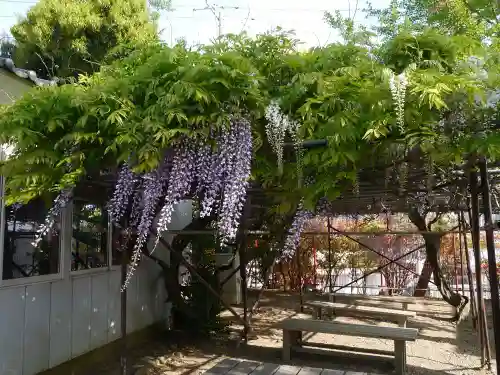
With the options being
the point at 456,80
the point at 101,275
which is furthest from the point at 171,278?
the point at 456,80

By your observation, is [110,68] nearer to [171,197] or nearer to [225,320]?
[171,197]

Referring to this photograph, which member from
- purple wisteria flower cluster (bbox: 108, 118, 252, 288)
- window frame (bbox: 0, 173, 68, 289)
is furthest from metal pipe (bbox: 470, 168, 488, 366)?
window frame (bbox: 0, 173, 68, 289)

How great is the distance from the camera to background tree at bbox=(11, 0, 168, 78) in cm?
1047

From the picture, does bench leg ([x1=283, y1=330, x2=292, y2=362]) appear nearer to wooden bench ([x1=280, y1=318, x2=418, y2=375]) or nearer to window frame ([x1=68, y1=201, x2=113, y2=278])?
wooden bench ([x1=280, y1=318, x2=418, y2=375])

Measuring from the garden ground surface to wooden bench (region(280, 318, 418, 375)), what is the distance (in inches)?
6.7

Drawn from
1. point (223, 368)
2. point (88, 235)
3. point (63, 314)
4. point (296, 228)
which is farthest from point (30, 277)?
point (296, 228)

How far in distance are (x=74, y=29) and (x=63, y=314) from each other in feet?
23.7

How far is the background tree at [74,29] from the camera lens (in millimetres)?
10469

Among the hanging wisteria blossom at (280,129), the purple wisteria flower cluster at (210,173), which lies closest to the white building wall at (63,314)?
the purple wisteria flower cluster at (210,173)

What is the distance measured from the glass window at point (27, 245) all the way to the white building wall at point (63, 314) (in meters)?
0.09

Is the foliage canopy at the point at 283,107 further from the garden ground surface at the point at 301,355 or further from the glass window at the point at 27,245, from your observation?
the garden ground surface at the point at 301,355

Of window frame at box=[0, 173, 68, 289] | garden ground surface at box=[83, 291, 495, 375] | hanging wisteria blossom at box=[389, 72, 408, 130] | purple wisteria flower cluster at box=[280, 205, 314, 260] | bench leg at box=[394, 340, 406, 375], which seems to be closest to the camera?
hanging wisteria blossom at box=[389, 72, 408, 130]

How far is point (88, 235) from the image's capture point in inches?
239

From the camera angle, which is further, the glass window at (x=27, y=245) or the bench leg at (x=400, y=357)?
the bench leg at (x=400, y=357)
